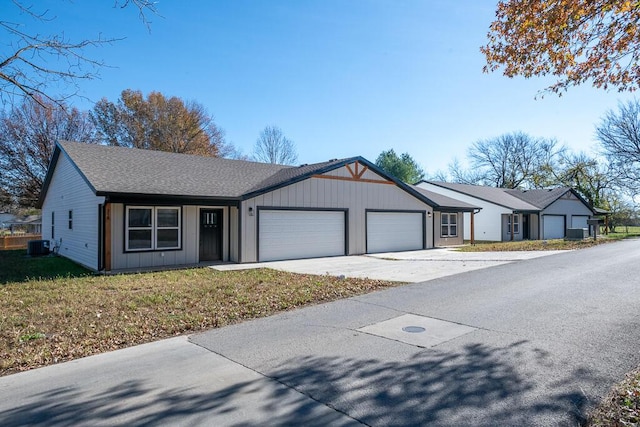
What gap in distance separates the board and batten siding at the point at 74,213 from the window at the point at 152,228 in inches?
38.9

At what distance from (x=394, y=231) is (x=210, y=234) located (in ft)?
30.4

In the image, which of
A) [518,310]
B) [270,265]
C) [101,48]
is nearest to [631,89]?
[518,310]

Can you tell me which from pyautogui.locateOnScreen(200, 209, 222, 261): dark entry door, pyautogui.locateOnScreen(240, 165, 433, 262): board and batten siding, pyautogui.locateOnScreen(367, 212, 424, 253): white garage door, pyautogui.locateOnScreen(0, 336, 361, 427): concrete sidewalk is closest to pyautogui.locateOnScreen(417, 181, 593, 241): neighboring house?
pyautogui.locateOnScreen(367, 212, 424, 253): white garage door

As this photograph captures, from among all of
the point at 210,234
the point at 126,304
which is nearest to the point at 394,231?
the point at 210,234

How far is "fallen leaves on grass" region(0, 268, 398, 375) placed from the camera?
5.61 metres

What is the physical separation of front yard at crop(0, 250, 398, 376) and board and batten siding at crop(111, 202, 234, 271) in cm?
128

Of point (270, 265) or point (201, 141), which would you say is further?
point (201, 141)

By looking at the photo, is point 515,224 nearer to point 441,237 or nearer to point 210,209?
point 441,237

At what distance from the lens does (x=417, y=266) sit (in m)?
13.7

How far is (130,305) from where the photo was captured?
7.64 m

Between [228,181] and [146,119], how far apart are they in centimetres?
2214

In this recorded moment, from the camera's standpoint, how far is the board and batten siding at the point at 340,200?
14961 millimetres

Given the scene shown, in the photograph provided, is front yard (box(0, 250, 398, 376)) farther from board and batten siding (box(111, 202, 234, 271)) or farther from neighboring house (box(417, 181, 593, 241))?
neighboring house (box(417, 181, 593, 241))

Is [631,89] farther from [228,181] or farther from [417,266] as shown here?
[228,181]
